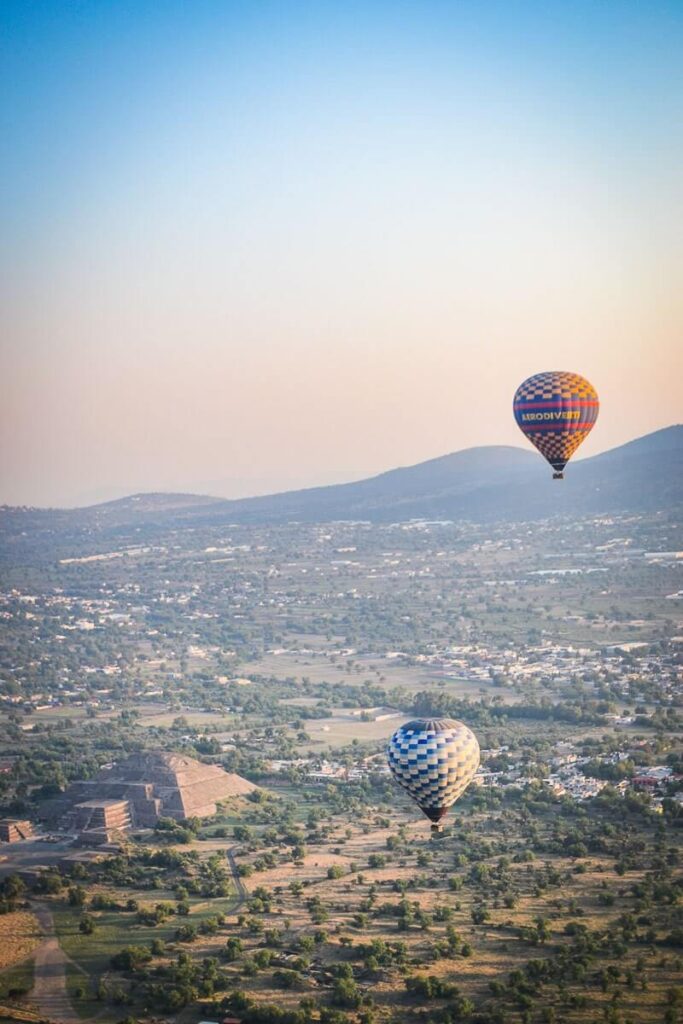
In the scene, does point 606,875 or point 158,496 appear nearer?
point 606,875

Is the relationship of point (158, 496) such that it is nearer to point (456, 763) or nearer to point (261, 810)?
point (261, 810)

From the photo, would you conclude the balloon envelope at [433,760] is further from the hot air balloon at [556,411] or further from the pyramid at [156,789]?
the pyramid at [156,789]

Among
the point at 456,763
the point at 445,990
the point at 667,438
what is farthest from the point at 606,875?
the point at 667,438

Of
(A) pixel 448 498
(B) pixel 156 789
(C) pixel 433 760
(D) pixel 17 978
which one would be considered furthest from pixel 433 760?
(A) pixel 448 498

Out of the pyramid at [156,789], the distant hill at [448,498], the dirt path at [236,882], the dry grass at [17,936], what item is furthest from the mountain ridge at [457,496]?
the dry grass at [17,936]

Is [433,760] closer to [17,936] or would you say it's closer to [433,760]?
[433,760]

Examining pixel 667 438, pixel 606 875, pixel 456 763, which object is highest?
pixel 667 438

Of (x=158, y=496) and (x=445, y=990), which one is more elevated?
(x=158, y=496)
